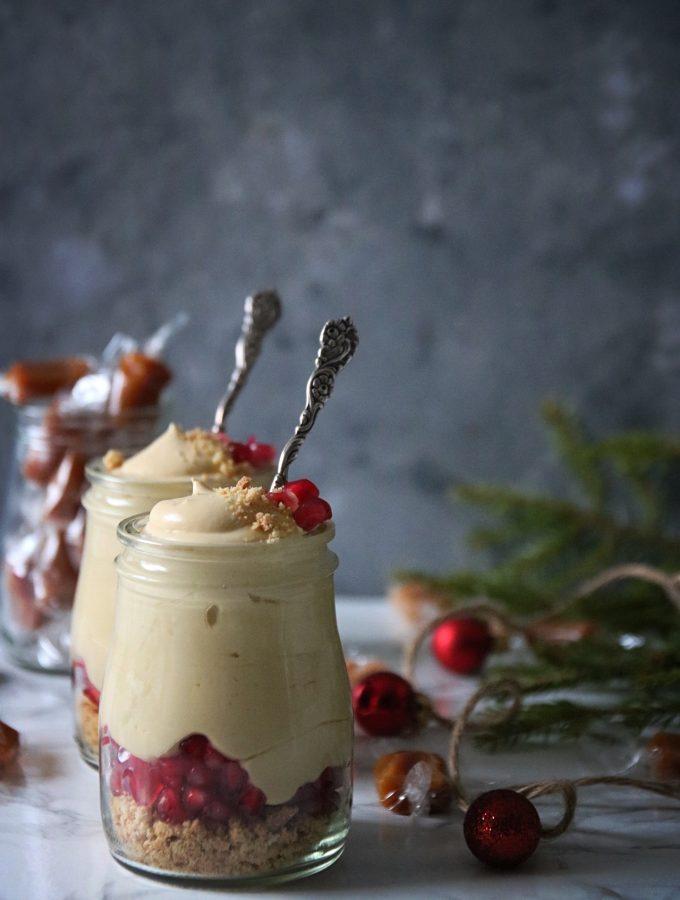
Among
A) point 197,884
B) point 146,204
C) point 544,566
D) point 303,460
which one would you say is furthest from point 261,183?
point 197,884

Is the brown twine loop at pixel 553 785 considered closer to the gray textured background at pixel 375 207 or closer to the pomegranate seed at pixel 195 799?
the pomegranate seed at pixel 195 799

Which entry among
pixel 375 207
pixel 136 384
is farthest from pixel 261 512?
pixel 375 207

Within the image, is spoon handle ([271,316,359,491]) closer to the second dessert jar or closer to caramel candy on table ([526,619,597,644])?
the second dessert jar

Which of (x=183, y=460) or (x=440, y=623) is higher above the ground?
(x=183, y=460)

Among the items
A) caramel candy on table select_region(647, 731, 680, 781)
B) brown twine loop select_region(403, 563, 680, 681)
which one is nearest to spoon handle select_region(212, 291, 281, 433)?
brown twine loop select_region(403, 563, 680, 681)

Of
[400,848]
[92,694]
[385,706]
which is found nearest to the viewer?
[400,848]

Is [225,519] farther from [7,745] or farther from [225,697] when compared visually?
[7,745]
